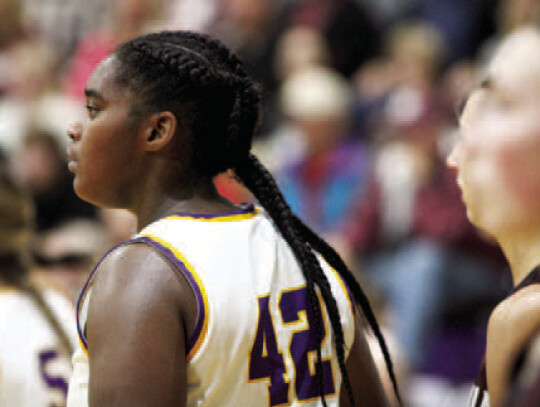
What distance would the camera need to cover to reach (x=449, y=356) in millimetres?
5199

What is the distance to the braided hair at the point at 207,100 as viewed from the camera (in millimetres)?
1979

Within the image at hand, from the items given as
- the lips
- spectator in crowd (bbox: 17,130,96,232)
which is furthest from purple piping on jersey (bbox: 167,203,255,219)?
spectator in crowd (bbox: 17,130,96,232)

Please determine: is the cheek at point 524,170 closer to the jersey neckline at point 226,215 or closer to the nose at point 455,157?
the nose at point 455,157

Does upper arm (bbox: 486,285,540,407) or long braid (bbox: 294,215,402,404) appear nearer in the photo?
upper arm (bbox: 486,285,540,407)

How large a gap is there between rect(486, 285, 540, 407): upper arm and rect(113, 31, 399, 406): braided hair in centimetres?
37

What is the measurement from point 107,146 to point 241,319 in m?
0.50

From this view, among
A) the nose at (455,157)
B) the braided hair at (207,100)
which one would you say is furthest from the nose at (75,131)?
the nose at (455,157)

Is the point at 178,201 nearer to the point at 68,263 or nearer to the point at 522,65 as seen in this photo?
the point at 522,65

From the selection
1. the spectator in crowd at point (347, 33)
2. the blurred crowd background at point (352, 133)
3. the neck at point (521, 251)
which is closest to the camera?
the neck at point (521, 251)

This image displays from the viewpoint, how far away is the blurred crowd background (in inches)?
204

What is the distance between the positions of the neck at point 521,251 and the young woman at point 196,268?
439 mm

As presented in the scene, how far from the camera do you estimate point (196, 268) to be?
5.99 ft

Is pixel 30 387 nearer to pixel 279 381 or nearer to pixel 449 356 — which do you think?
A: pixel 279 381

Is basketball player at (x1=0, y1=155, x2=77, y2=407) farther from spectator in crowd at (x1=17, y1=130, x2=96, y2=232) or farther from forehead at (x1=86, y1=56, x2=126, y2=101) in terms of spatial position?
spectator in crowd at (x1=17, y1=130, x2=96, y2=232)
